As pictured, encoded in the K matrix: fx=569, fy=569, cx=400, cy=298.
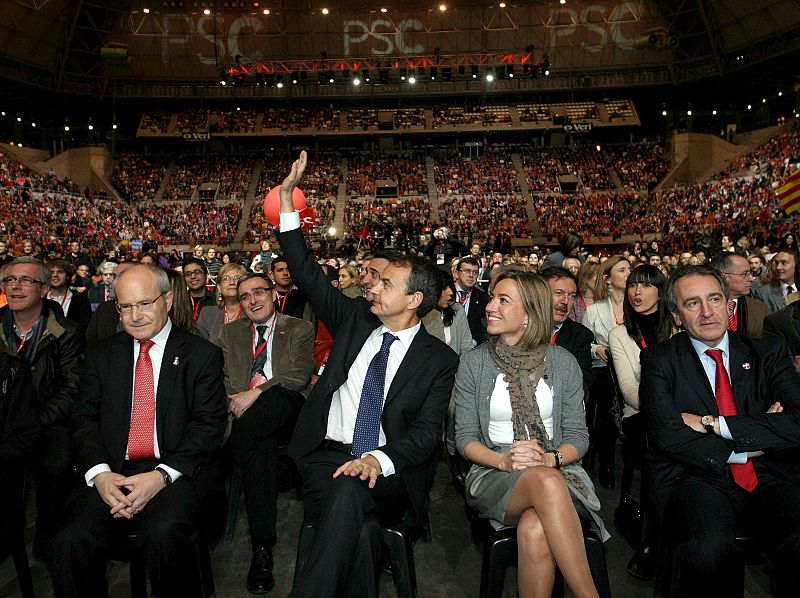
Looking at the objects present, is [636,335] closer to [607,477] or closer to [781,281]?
[607,477]

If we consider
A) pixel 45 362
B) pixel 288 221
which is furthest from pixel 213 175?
pixel 288 221

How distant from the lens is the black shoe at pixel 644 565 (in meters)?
2.74

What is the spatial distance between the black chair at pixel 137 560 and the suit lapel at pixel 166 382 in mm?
438

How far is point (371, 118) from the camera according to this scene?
32875 millimetres

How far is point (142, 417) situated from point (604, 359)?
315 cm

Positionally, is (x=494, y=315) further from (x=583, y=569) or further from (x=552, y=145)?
(x=552, y=145)

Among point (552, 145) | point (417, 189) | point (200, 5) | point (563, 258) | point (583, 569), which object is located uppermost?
point (200, 5)

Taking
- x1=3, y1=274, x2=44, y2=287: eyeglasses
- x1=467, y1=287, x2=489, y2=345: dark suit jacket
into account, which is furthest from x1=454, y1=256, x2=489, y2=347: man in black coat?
x1=3, y1=274, x2=44, y2=287: eyeglasses

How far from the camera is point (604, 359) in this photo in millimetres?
4230

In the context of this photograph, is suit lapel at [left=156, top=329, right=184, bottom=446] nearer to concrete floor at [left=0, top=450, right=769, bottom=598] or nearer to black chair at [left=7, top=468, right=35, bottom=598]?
black chair at [left=7, top=468, right=35, bottom=598]

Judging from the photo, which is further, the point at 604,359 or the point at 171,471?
the point at 604,359

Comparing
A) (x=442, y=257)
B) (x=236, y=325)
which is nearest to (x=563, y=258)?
(x=442, y=257)

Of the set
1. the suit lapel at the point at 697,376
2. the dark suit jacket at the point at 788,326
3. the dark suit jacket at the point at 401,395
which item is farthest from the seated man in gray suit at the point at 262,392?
the dark suit jacket at the point at 788,326

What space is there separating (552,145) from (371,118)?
10.7m
